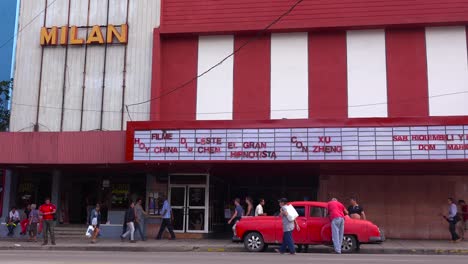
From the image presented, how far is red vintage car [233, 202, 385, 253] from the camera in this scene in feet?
54.4

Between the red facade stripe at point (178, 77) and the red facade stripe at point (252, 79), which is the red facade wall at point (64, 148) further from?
the red facade stripe at point (252, 79)

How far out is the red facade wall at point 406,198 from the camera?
2208 cm

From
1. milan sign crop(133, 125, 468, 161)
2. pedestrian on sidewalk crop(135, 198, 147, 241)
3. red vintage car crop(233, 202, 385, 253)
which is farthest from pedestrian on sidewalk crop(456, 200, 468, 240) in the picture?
pedestrian on sidewalk crop(135, 198, 147, 241)

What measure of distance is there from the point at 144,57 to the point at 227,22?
4.08 m

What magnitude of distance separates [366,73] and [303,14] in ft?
12.2

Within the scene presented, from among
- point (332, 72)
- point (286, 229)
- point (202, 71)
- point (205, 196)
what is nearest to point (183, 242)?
point (205, 196)

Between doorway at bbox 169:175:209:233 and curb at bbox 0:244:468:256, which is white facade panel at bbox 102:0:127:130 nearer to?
doorway at bbox 169:175:209:233

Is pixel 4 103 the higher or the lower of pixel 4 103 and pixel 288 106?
the higher

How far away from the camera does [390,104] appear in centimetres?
2305

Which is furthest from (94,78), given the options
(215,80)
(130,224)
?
(130,224)

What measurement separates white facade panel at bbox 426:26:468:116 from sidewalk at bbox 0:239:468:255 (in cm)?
557

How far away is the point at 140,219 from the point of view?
2228 centimetres

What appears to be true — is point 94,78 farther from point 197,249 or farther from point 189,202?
point 197,249

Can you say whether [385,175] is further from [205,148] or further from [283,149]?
[205,148]
